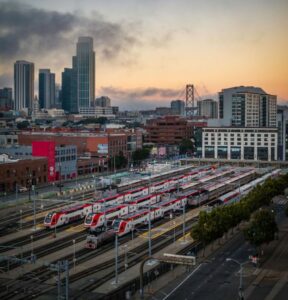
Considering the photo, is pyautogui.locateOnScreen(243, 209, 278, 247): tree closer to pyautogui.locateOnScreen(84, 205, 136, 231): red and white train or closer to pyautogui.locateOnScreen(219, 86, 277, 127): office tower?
pyautogui.locateOnScreen(84, 205, 136, 231): red and white train

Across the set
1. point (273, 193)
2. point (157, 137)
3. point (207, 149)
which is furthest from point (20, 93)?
point (273, 193)

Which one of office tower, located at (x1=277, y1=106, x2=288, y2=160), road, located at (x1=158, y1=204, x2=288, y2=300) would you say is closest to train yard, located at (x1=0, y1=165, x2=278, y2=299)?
road, located at (x1=158, y1=204, x2=288, y2=300)

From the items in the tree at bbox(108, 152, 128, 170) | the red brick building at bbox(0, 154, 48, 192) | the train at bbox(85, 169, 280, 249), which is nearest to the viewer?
the train at bbox(85, 169, 280, 249)

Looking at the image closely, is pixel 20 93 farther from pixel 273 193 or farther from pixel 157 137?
pixel 273 193

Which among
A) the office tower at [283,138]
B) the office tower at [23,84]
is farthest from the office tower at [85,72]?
the office tower at [283,138]

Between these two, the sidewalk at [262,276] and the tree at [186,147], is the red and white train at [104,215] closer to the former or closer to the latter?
the sidewalk at [262,276]

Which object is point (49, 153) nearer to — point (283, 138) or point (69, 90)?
point (283, 138)
